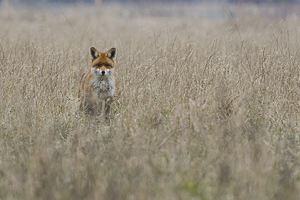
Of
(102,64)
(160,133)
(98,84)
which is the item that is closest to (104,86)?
(98,84)

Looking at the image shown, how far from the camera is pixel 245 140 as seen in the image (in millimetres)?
4008

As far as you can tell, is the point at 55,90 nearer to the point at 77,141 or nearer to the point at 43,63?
the point at 43,63

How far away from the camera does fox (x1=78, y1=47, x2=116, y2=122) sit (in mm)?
5276

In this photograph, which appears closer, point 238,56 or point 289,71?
point 289,71

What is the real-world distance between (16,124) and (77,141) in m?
0.81

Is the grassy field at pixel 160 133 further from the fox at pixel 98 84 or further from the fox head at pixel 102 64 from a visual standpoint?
the fox head at pixel 102 64

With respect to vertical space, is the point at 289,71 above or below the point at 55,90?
above

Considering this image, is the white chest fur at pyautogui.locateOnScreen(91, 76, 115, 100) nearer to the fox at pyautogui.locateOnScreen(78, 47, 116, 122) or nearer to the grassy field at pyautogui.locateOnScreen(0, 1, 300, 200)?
the fox at pyautogui.locateOnScreen(78, 47, 116, 122)

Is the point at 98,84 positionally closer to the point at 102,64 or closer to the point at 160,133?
the point at 102,64

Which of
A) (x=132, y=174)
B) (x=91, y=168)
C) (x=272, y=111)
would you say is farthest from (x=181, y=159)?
(x=272, y=111)

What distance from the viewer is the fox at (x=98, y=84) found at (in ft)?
17.3

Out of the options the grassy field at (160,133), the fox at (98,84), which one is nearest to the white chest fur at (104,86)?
the fox at (98,84)

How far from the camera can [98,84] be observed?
211 inches

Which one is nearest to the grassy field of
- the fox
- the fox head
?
the fox
